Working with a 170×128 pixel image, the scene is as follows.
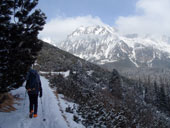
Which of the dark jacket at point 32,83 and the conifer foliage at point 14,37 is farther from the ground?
the conifer foliage at point 14,37

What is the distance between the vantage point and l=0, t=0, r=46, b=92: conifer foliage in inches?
232

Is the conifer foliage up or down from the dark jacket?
up

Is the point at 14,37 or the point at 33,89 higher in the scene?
the point at 14,37

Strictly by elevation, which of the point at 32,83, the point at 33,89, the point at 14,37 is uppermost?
the point at 14,37

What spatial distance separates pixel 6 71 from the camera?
6008 millimetres

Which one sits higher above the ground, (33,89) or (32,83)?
(32,83)

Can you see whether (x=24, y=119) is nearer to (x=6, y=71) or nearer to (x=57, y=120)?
(x=57, y=120)

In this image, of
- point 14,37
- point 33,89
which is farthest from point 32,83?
point 14,37

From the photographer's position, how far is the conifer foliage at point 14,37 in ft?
19.4

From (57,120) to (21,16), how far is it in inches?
181

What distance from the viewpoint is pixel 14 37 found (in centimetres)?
665

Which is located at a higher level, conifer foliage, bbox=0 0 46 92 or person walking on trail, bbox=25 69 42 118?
conifer foliage, bbox=0 0 46 92

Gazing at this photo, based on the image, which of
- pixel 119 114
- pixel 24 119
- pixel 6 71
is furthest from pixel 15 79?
pixel 119 114

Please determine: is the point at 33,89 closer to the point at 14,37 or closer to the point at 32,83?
the point at 32,83
